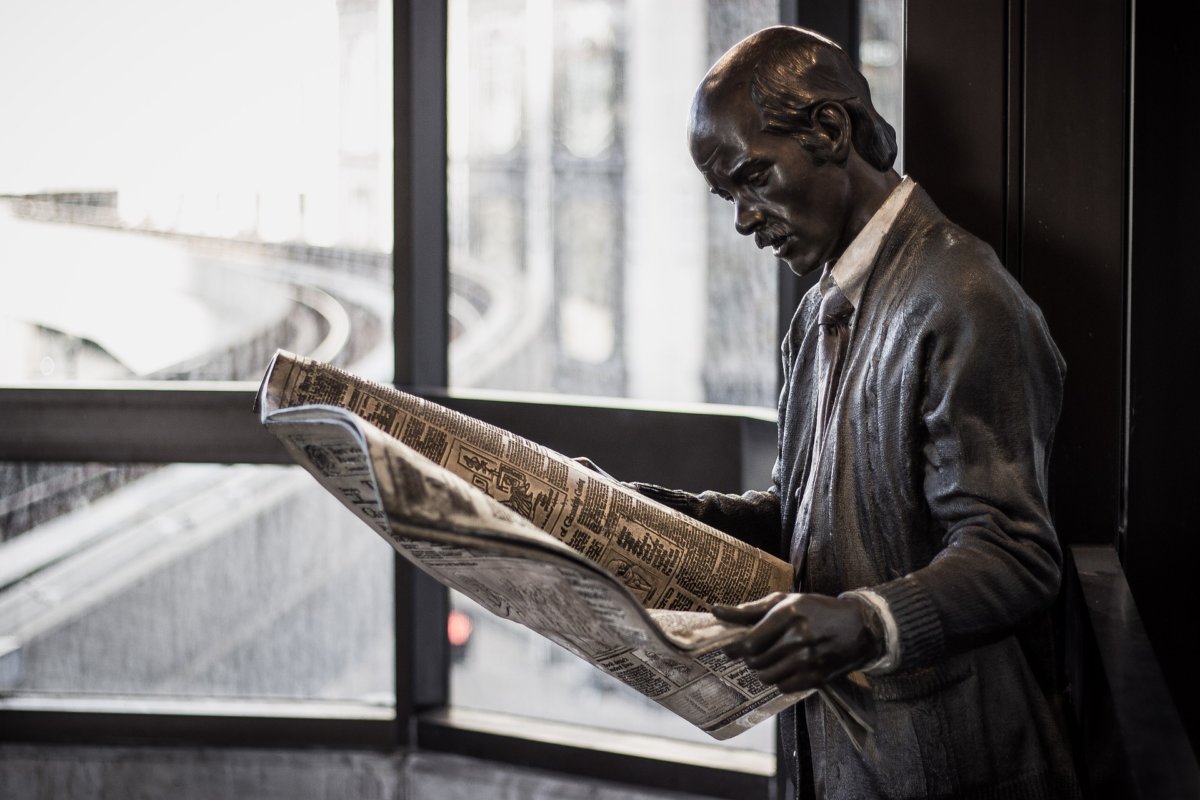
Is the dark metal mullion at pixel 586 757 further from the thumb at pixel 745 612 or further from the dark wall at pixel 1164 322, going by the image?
the thumb at pixel 745 612

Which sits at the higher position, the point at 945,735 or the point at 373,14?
the point at 373,14

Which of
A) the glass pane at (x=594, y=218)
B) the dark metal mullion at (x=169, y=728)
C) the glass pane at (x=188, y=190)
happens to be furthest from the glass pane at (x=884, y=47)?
the dark metal mullion at (x=169, y=728)

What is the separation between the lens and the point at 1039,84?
5.73ft

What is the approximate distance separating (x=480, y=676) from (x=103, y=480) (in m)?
1.06

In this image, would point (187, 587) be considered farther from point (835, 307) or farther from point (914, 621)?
point (914, 621)

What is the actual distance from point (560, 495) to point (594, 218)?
1830 millimetres

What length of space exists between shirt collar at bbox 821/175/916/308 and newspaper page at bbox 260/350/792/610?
308mm

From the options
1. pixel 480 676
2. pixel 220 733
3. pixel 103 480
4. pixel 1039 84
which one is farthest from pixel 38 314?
pixel 1039 84

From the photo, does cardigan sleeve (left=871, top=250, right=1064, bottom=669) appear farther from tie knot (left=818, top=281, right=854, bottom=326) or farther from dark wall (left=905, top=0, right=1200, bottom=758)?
dark wall (left=905, top=0, right=1200, bottom=758)

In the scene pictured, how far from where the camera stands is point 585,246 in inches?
126

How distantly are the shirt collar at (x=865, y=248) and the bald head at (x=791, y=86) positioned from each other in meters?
0.05

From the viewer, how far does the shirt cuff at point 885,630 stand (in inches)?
48.4

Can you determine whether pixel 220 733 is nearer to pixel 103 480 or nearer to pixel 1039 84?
pixel 103 480

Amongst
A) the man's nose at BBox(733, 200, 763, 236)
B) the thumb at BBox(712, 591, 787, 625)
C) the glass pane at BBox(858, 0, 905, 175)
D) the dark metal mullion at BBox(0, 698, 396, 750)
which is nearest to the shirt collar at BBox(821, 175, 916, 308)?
the man's nose at BBox(733, 200, 763, 236)
